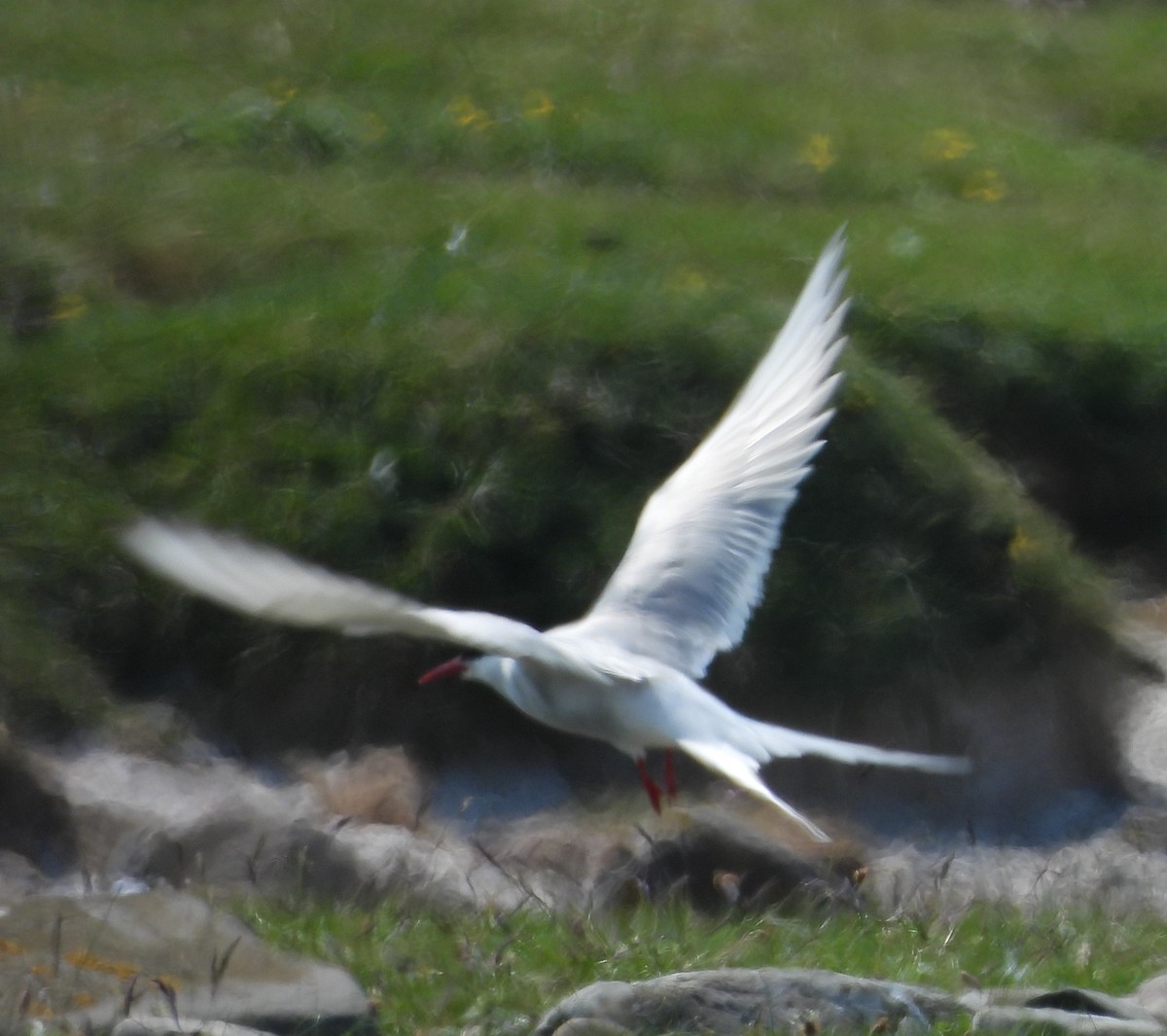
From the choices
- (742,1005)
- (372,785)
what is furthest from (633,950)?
(372,785)

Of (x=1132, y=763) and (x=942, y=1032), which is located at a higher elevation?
(x=942, y=1032)

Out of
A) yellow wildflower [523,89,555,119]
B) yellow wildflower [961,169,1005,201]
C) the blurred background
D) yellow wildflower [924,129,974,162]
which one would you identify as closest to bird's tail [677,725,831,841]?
the blurred background

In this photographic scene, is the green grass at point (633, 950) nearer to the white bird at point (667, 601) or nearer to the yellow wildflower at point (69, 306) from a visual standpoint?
the white bird at point (667, 601)

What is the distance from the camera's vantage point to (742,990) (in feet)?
13.7

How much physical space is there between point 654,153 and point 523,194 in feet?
3.19

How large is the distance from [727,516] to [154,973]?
2687 mm

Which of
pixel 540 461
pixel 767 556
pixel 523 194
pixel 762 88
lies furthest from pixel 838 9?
pixel 767 556

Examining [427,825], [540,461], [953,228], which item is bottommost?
[427,825]

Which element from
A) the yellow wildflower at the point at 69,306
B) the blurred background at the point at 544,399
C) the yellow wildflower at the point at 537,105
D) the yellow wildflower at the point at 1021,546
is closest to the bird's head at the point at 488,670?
the blurred background at the point at 544,399

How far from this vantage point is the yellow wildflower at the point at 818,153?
1009 cm

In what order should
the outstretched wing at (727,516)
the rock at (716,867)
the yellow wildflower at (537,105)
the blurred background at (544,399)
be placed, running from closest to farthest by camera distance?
the rock at (716,867) < the outstretched wing at (727,516) < the blurred background at (544,399) < the yellow wildflower at (537,105)

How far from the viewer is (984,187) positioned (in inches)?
403

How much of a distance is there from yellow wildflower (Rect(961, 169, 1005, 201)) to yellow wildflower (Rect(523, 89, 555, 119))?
2318 millimetres

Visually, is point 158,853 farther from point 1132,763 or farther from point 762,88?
point 762,88
